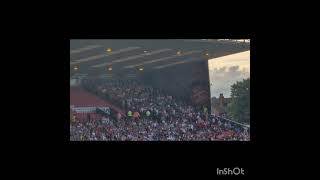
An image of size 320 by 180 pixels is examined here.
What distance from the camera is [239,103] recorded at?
12.4m

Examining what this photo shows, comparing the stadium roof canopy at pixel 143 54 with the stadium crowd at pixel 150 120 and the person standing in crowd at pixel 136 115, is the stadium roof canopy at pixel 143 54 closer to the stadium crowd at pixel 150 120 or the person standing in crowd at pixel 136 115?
the stadium crowd at pixel 150 120

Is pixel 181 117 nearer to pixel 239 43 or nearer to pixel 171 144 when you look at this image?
pixel 239 43

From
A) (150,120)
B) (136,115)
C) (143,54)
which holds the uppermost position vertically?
(143,54)

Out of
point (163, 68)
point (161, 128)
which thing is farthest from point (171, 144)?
point (163, 68)

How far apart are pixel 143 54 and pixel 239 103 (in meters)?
2.68

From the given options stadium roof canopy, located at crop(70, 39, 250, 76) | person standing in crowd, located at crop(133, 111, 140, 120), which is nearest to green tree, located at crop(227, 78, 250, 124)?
stadium roof canopy, located at crop(70, 39, 250, 76)

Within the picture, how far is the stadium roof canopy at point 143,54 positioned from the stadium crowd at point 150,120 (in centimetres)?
49

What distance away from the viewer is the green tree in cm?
1227

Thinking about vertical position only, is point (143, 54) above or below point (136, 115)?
above

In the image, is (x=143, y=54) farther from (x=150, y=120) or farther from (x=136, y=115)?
(x=150, y=120)

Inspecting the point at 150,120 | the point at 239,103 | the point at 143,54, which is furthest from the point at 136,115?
the point at 239,103

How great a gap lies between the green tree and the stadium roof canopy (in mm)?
804

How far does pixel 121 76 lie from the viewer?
43.3 feet

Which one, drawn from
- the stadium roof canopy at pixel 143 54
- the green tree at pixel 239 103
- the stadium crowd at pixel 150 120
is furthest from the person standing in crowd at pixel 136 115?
the green tree at pixel 239 103
